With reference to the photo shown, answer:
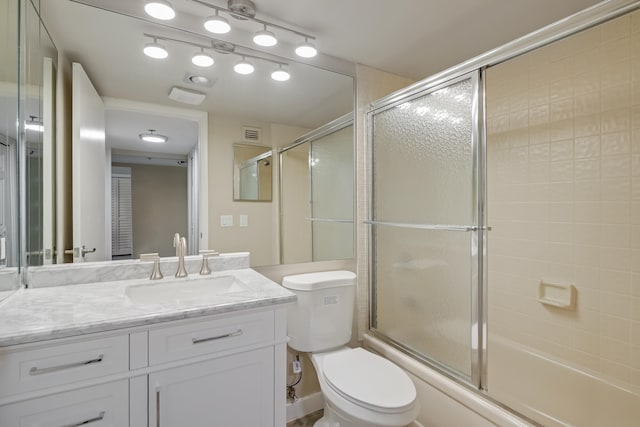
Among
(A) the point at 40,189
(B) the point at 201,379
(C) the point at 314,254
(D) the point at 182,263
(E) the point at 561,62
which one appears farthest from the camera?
(C) the point at 314,254

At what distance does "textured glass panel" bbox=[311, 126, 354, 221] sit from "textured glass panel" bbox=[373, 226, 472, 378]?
0.96 ft

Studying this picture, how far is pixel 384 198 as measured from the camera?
6.73 ft

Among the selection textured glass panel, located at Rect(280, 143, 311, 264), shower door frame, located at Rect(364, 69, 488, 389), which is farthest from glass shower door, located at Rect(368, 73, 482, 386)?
textured glass panel, located at Rect(280, 143, 311, 264)

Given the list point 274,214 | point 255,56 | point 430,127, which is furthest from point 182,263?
point 430,127

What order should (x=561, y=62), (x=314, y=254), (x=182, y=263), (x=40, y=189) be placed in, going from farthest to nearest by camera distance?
(x=314, y=254)
(x=561, y=62)
(x=182, y=263)
(x=40, y=189)

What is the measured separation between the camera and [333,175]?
6.77 feet

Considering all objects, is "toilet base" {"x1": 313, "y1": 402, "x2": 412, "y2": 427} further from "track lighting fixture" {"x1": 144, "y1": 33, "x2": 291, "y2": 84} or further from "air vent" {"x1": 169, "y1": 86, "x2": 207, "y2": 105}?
"track lighting fixture" {"x1": 144, "y1": 33, "x2": 291, "y2": 84}

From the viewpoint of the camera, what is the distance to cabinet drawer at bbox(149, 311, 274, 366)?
40.5 inches

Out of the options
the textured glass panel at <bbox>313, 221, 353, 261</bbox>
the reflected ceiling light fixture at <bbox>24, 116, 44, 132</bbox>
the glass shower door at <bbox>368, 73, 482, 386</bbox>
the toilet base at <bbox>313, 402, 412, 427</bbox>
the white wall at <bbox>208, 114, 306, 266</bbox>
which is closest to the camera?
the reflected ceiling light fixture at <bbox>24, 116, 44, 132</bbox>

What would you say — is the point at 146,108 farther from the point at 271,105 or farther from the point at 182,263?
the point at 182,263

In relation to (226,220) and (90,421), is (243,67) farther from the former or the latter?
(90,421)

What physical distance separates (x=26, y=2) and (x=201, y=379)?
4.99 feet

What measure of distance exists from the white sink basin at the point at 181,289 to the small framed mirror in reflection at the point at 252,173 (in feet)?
1.51

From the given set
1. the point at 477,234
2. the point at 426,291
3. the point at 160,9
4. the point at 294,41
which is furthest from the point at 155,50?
the point at 426,291
